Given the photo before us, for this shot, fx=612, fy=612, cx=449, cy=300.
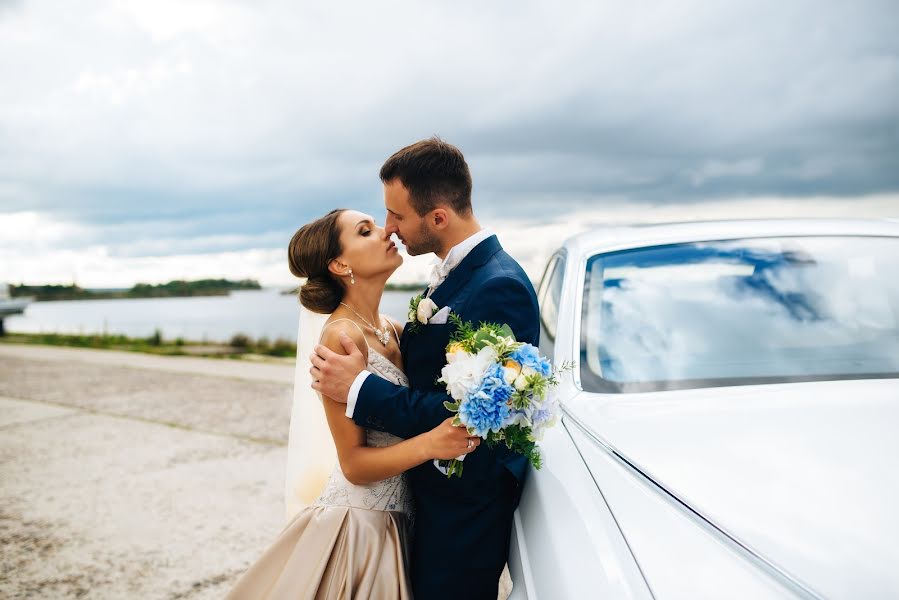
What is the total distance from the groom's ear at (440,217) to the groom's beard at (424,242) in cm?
4

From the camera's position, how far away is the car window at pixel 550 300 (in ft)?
9.04

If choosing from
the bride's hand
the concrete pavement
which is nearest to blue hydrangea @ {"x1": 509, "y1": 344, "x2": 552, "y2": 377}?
the bride's hand

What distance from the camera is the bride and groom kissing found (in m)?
1.83

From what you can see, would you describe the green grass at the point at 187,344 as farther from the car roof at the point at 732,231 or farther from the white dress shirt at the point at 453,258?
the white dress shirt at the point at 453,258

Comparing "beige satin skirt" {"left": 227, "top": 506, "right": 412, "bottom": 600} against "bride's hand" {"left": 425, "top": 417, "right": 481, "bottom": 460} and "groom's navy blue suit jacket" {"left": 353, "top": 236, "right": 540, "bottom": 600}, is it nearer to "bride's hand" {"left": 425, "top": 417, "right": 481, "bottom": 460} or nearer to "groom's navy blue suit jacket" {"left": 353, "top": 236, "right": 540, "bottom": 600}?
"groom's navy blue suit jacket" {"left": 353, "top": 236, "right": 540, "bottom": 600}

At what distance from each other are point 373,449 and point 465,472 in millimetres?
321

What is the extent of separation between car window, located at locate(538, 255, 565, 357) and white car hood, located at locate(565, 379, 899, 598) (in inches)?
27.7

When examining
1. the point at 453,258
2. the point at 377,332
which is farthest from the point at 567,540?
the point at 377,332

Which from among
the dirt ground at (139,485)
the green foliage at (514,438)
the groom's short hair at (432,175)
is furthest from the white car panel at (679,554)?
the dirt ground at (139,485)

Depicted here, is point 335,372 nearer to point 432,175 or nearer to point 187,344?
point 432,175

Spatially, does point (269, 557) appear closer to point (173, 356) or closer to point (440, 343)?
point (440, 343)

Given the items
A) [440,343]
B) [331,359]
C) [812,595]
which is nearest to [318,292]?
[331,359]

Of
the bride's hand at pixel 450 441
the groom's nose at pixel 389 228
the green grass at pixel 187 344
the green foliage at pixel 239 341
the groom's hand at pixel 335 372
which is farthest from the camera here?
the green foliage at pixel 239 341

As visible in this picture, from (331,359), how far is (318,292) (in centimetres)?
44
